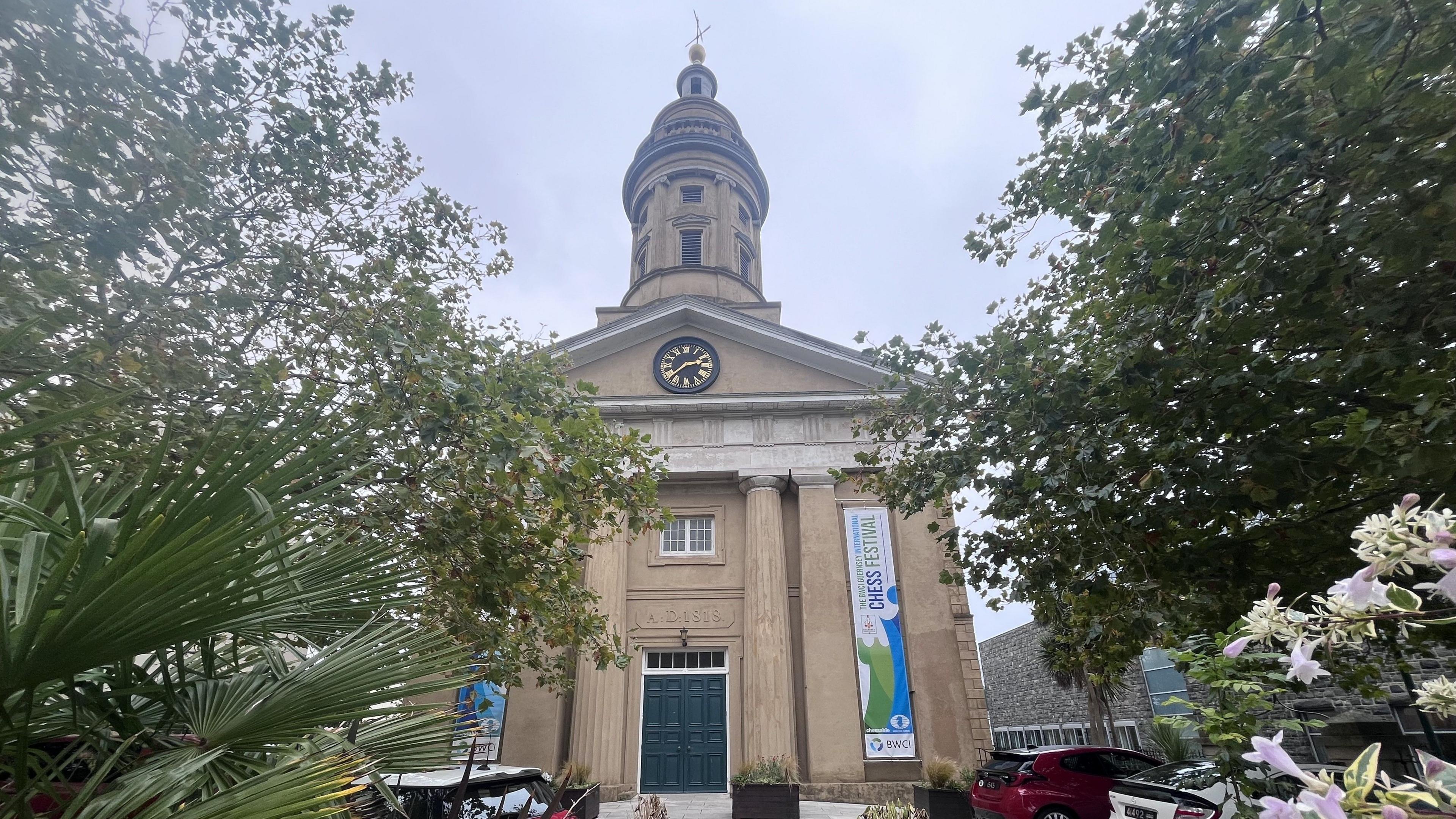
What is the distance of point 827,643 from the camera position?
16781 millimetres

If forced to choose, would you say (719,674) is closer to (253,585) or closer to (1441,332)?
(1441,332)

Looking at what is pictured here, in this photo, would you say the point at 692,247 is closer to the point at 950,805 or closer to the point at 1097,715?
the point at 950,805

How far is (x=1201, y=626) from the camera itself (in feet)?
25.6

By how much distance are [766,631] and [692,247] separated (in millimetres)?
15107

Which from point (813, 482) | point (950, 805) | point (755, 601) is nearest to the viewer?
point (950, 805)

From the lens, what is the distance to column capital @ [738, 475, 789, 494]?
18391mm

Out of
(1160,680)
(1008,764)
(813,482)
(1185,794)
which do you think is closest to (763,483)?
(813,482)

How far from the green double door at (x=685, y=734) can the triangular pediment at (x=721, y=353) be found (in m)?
7.53

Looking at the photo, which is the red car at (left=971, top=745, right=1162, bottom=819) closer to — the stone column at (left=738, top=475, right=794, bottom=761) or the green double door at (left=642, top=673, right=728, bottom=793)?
the stone column at (left=738, top=475, right=794, bottom=761)

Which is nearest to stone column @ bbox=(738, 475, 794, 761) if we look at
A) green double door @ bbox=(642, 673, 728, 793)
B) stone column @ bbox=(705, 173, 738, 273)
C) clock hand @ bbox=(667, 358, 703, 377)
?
green double door @ bbox=(642, 673, 728, 793)

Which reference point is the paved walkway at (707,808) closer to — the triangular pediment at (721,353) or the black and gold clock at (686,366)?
the triangular pediment at (721,353)

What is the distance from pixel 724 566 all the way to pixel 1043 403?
1253 centimetres

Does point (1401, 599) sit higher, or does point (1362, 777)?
point (1401, 599)

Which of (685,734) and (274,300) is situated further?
(685,734)
